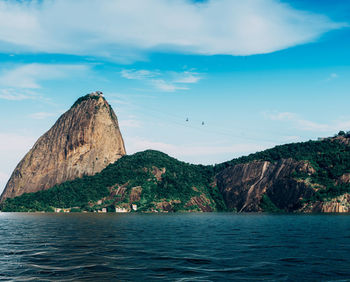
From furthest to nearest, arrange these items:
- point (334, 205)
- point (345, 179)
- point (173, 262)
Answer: point (345, 179)
point (334, 205)
point (173, 262)

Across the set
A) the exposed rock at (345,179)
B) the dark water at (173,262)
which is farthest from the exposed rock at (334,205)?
the dark water at (173,262)

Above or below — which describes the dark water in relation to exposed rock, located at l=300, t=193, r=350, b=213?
above

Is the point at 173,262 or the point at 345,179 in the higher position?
the point at 345,179

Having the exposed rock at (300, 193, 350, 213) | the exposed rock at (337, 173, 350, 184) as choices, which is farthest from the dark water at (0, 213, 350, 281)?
the exposed rock at (337, 173, 350, 184)

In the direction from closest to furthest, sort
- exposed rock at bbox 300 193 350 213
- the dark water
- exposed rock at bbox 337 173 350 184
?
the dark water
exposed rock at bbox 300 193 350 213
exposed rock at bbox 337 173 350 184

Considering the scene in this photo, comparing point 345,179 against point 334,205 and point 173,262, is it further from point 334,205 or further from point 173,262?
point 173,262

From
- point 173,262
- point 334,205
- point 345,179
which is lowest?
Answer: point 334,205

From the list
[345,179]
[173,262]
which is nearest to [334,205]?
[345,179]

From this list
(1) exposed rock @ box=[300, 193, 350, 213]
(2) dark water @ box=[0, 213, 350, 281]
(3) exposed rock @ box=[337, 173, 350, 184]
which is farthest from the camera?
(3) exposed rock @ box=[337, 173, 350, 184]

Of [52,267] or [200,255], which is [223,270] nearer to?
[200,255]

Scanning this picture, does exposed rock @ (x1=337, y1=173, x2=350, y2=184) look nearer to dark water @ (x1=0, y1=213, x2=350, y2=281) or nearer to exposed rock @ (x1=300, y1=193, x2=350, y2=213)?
exposed rock @ (x1=300, y1=193, x2=350, y2=213)

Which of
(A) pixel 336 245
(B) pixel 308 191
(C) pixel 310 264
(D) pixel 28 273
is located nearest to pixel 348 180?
(B) pixel 308 191
